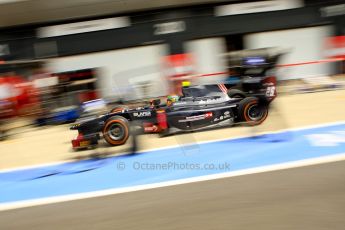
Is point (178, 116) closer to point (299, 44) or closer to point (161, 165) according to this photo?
point (161, 165)

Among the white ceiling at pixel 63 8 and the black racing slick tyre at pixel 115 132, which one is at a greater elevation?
the white ceiling at pixel 63 8

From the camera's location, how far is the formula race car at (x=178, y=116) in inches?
294

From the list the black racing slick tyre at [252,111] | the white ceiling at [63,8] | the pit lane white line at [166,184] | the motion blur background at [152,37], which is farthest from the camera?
the motion blur background at [152,37]

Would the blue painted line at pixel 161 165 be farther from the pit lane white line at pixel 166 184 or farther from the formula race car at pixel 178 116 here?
the formula race car at pixel 178 116

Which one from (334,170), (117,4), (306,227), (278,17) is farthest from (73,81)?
(306,227)

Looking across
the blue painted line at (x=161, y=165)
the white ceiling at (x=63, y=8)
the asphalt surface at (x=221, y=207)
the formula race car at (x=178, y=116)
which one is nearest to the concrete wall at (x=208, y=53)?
the white ceiling at (x=63, y=8)

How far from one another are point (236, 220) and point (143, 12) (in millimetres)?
10258

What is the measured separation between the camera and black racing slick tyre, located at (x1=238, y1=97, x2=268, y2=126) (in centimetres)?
776

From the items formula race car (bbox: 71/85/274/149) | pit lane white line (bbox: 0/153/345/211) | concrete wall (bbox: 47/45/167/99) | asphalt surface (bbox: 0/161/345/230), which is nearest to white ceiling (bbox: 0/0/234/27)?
concrete wall (bbox: 47/45/167/99)

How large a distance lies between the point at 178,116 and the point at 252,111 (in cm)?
146

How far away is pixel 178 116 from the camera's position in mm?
7672

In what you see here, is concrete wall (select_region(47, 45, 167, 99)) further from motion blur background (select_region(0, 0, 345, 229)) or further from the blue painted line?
the blue painted line

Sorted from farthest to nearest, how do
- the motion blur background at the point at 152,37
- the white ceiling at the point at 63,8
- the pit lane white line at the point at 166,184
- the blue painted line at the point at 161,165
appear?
the motion blur background at the point at 152,37
the white ceiling at the point at 63,8
the blue painted line at the point at 161,165
the pit lane white line at the point at 166,184

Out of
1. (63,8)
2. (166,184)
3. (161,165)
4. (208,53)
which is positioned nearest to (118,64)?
(63,8)
